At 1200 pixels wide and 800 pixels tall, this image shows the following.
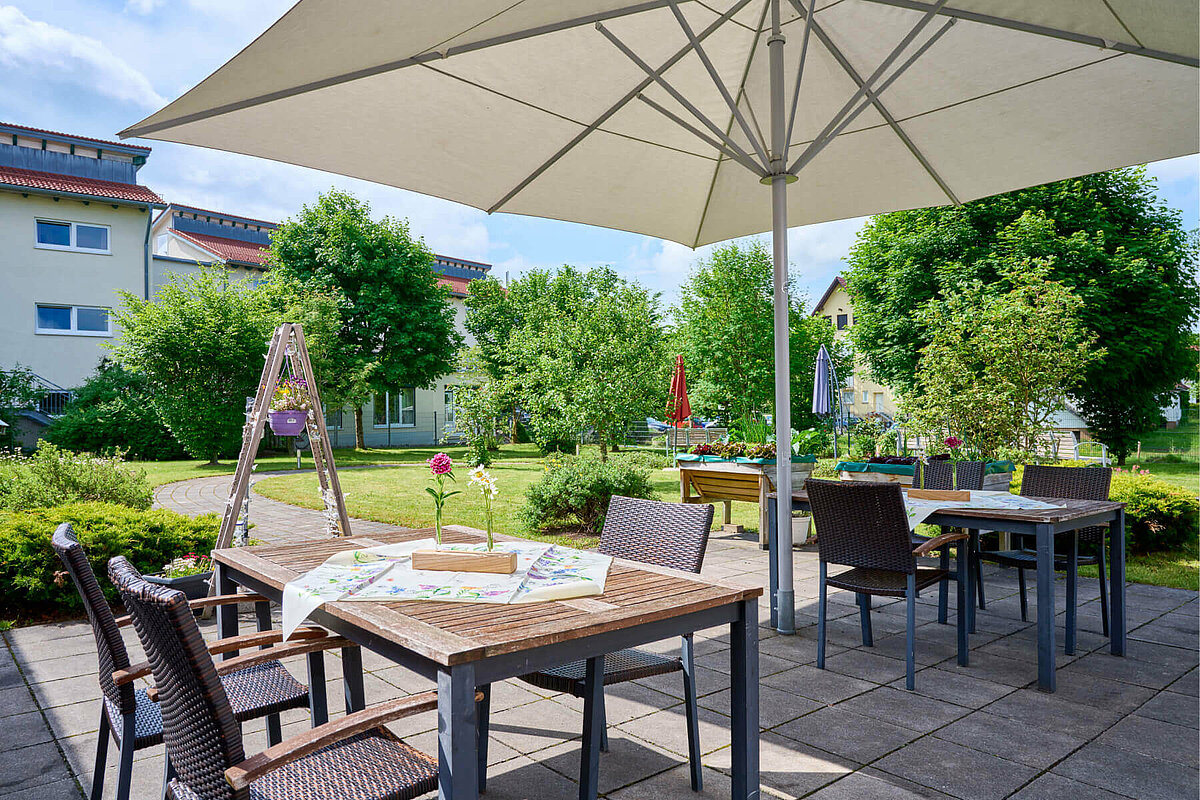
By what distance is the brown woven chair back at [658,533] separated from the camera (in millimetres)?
2941

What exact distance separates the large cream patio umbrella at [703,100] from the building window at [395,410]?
2159 cm

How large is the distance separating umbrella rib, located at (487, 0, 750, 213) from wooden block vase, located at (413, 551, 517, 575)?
2.62m

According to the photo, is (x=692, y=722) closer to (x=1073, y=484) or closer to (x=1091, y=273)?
(x=1073, y=484)

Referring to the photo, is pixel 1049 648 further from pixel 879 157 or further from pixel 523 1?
pixel 523 1

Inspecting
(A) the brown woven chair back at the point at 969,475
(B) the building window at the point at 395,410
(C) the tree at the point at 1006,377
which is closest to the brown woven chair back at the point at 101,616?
(A) the brown woven chair back at the point at 969,475

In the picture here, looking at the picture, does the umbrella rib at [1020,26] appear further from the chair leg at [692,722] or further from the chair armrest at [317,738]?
the chair armrest at [317,738]

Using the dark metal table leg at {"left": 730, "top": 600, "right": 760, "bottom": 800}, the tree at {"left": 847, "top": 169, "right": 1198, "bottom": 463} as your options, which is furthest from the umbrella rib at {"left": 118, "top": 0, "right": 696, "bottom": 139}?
the tree at {"left": 847, "top": 169, "right": 1198, "bottom": 463}

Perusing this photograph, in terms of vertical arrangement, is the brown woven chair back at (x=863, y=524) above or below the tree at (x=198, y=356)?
below

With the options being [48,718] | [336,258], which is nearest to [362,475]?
[336,258]

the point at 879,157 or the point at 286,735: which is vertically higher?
the point at 879,157

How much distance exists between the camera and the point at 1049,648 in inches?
143

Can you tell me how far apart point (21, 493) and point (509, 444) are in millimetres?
21572

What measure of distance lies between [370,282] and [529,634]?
2287cm

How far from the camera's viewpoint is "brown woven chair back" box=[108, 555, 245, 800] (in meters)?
1.58
